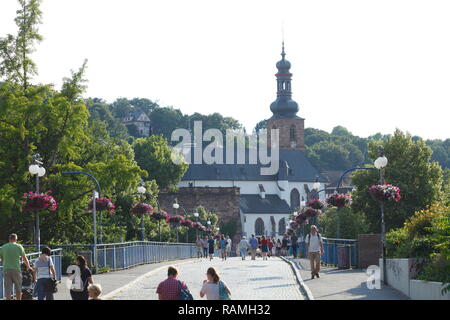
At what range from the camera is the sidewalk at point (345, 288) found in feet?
68.4

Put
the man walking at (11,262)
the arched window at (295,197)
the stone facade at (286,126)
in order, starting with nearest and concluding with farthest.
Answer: the man walking at (11,262) < the arched window at (295,197) < the stone facade at (286,126)

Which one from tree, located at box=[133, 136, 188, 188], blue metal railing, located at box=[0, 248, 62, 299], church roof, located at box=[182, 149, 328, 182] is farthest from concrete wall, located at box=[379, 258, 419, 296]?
church roof, located at box=[182, 149, 328, 182]

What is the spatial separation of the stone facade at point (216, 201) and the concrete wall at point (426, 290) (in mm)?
100988

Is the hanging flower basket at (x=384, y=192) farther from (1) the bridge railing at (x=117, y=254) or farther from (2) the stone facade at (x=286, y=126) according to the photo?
(2) the stone facade at (x=286, y=126)

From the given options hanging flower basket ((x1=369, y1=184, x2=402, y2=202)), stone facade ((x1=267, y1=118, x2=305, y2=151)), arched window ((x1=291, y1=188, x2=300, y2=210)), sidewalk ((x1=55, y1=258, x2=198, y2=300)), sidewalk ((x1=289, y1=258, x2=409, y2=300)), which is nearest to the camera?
sidewalk ((x1=289, y1=258, x2=409, y2=300))

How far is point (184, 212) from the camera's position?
117 meters

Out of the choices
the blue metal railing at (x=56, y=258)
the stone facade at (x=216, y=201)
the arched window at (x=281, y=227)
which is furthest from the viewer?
the arched window at (x=281, y=227)

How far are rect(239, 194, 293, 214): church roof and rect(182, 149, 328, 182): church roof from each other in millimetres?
3124

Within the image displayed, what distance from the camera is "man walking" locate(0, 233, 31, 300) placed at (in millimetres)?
19406

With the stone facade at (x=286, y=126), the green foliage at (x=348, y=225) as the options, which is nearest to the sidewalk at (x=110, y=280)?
the green foliage at (x=348, y=225)

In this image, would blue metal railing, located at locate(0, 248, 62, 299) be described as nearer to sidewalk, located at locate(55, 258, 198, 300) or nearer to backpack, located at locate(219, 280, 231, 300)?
sidewalk, located at locate(55, 258, 198, 300)

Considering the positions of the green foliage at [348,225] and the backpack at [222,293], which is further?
the green foliage at [348,225]

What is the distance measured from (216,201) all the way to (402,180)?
2960 inches
